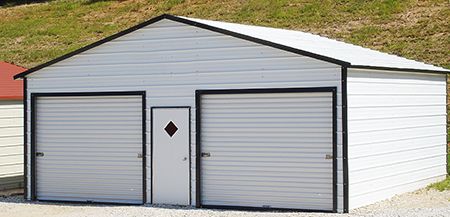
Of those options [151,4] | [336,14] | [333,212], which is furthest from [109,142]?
[151,4]

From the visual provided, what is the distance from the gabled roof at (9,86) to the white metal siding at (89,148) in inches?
78.8

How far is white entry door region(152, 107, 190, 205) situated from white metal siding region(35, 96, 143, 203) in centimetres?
43

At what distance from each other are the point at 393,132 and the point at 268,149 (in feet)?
8.29

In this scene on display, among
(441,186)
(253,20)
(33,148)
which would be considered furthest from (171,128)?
(253,20)

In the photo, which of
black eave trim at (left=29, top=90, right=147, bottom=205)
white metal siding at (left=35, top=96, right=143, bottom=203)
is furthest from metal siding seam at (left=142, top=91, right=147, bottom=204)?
white metal siding at (left=35, top=96, right=143, bottom=203)

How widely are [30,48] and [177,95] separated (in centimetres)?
2536

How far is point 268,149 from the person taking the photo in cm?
1528

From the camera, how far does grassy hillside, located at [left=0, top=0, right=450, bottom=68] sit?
3161 cm

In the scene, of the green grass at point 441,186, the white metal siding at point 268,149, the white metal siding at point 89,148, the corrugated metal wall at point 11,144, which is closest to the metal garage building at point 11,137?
the corrugated metal wall at point 11,144

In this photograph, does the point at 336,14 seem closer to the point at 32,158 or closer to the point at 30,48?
the point at 30,48

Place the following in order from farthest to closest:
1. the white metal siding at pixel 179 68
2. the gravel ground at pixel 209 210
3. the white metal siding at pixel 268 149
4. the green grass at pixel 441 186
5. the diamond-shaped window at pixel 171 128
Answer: the green grass at pixel 441 186
the diamond-shaped window at pixel 171 128
the white metal siding at pixel 179 68
the white metal siding at pixel 268 149
the gravel ground at pixel 209 210

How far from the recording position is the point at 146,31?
16531 millimetres

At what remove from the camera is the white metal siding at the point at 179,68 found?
15.0 metres

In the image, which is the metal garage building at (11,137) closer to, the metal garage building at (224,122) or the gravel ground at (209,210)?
the metal garage building at (224,122)
